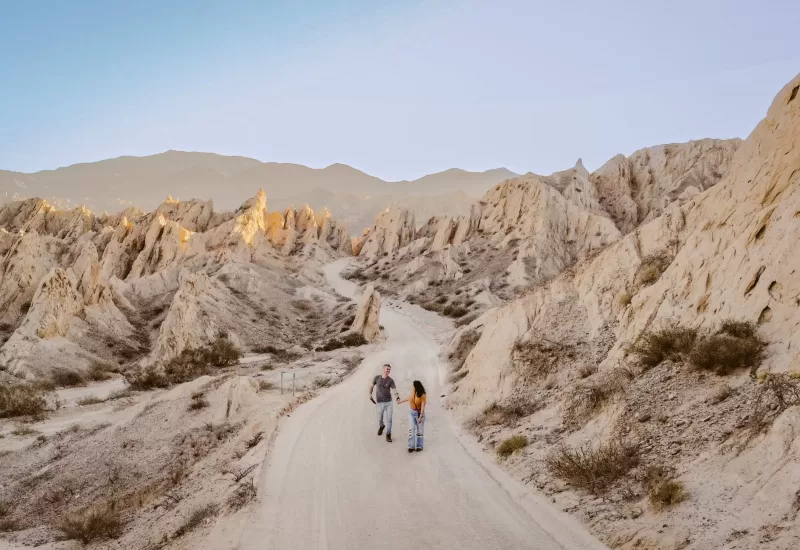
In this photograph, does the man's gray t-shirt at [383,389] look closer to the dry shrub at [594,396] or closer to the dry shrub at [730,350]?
the dry shrub at [594,396]

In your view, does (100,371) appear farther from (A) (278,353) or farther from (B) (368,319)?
(B) (368,319)

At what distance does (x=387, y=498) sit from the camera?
7922mm

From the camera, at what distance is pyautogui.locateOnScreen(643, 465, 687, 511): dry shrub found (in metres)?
5.93

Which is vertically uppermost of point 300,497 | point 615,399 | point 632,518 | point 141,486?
point 615,399

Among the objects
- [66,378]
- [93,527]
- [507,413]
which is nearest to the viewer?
[93,527]

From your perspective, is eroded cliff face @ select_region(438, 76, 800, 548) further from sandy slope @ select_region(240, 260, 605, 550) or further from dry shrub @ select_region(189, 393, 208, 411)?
dry shrub @ select_region(189, 393, 208, 411)

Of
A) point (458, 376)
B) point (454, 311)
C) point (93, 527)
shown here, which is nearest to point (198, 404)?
point (93, 527)

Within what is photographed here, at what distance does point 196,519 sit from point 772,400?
8876mm

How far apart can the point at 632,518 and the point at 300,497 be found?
16.3ft

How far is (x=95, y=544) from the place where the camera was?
938 centimetres

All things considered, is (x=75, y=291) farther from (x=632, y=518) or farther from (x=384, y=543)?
(x=632, y=518)

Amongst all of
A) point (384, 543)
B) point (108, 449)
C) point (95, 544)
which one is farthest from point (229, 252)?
point (384, 543)

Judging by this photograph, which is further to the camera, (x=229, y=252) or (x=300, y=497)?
(x=229, y=252)

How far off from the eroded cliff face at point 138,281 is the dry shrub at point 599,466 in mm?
26316
